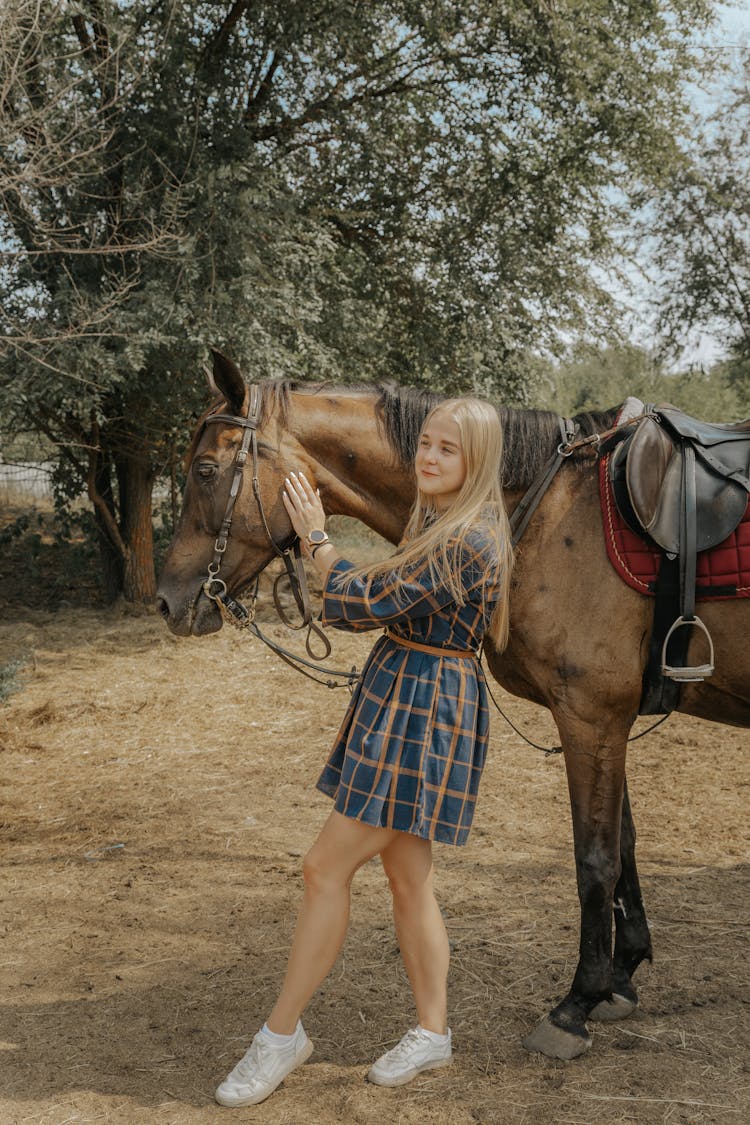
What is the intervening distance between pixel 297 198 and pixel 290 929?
23.5ft

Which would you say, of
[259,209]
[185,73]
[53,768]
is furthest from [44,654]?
[185,73]

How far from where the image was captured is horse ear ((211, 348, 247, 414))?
284cm

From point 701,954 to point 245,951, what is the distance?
174 cm

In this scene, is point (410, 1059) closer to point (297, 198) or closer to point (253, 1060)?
point (253, 1060)

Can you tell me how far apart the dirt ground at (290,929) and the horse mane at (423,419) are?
5.87ft

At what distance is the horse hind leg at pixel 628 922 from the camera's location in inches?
121

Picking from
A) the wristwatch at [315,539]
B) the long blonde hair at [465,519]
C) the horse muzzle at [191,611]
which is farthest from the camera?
the horse muzzle at [191,611]

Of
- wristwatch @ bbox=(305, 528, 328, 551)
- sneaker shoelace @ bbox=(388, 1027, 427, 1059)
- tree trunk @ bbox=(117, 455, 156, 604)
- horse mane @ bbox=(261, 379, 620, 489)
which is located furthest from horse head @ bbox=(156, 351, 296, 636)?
tree trunk @ bbox=(117, 455, 156, 604)

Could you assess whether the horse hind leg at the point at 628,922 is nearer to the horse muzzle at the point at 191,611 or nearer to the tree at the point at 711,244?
the horse muzzle at the point at 191,611

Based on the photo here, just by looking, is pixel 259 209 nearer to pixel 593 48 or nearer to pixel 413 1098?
pixel 593 48

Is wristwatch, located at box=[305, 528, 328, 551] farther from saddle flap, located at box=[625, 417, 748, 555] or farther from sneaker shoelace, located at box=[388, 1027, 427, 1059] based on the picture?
sneaker shoelace, located at box=[388, 1027, 427, 1059]

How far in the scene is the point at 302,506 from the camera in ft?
8.62

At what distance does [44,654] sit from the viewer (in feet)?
28.5

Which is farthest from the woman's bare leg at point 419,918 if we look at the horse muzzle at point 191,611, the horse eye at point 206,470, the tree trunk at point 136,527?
the tree trunk at point 136,527
